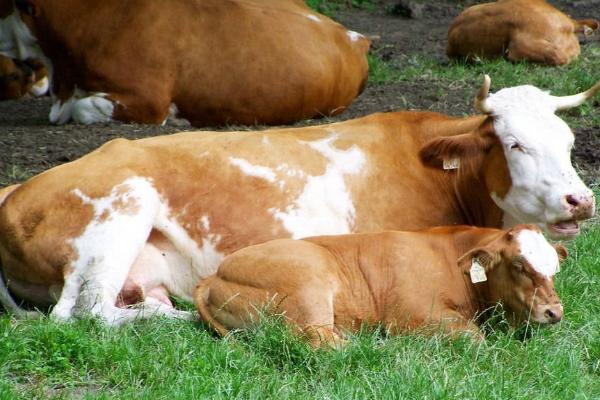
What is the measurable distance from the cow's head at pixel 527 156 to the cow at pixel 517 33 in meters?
6.12

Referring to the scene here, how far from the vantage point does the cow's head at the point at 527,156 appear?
6680 millimetres

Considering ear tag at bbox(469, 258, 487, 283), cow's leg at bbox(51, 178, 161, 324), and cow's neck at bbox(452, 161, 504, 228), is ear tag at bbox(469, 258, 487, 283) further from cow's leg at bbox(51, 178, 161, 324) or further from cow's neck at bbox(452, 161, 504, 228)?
cow's leg at bbox(51, 178, 161, 324)

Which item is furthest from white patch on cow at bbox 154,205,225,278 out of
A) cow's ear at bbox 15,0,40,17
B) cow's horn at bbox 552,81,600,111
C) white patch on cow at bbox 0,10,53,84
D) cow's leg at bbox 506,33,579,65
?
cow's leg at bbox 506,33,579,65

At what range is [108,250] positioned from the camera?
6465 millimetres

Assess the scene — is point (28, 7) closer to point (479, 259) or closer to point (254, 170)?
point (254, 170)

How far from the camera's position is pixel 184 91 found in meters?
10.5

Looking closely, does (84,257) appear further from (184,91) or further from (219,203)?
(184,91)

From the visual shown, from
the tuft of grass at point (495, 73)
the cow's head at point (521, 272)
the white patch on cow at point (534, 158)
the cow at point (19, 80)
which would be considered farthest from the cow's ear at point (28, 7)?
the cow's head at point (521, 272)

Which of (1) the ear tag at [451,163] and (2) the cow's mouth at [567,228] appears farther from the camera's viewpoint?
(1) the ear tag at [451,163]

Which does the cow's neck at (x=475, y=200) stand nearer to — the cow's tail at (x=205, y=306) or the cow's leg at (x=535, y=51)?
the cow's tail at (x=205, y=306)

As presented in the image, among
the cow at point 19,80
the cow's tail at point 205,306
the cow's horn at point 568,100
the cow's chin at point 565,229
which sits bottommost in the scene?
the cow at point 19,80

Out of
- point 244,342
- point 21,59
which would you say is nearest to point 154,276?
point 244,342

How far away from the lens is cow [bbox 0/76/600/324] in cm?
654

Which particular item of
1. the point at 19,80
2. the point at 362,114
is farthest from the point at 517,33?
the point at 19,80
